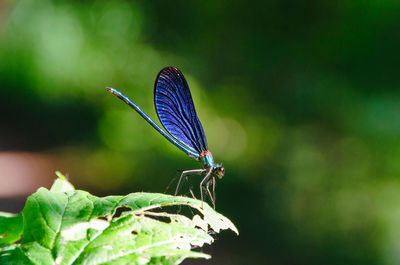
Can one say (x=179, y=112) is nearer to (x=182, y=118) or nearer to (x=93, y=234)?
(x=182, y=118)

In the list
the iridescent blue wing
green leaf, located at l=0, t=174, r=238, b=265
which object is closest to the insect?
the iridescent blue wing

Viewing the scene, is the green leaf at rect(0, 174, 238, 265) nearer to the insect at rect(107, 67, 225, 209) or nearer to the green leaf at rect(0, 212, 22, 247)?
the green leaf at rect(0, 212, 22, 247)

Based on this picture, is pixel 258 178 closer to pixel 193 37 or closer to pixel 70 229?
pixel 193 37

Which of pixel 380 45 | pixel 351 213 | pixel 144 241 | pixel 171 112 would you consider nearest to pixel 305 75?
pixel 380 45

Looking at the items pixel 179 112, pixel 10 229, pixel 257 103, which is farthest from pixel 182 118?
pixel 257 103

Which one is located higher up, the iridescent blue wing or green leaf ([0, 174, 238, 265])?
the iridescent blue wing
